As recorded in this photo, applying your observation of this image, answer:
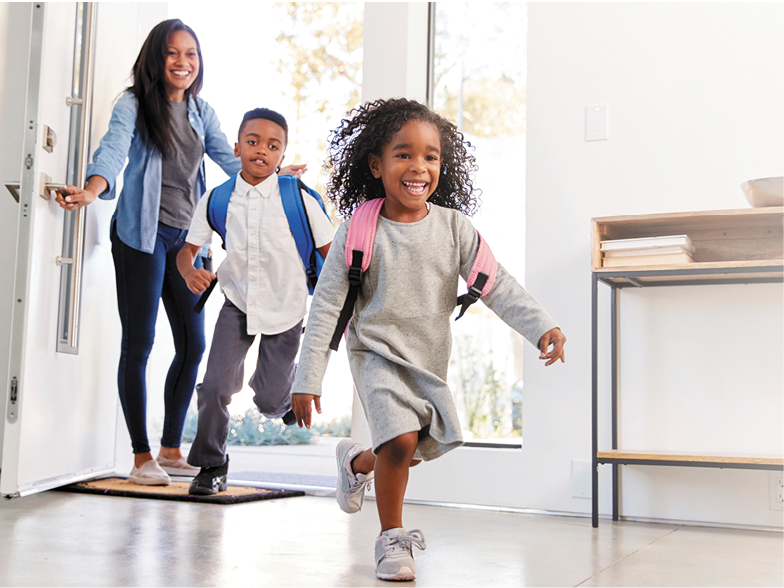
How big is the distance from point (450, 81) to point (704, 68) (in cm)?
97

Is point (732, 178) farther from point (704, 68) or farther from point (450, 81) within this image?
point (450, 81)

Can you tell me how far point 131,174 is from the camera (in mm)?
2637

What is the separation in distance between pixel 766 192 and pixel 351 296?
1.30m

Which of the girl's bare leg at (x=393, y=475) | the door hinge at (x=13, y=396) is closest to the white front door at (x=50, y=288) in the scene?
the door hinge at (x=13, y=396)

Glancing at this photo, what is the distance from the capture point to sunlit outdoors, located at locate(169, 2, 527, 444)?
109 inches

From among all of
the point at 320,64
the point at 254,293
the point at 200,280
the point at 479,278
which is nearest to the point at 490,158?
the point at 320,64

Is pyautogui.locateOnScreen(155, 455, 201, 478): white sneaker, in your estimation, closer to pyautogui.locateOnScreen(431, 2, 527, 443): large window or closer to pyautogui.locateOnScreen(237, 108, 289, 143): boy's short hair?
pyautogui.locateOnScreen(431, 2, 527, 443): large window

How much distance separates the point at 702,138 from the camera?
2.42 m

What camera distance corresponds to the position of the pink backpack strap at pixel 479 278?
63.7 inches

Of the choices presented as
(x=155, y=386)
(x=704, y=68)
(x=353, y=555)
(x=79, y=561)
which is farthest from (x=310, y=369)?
(x=155, y=386)

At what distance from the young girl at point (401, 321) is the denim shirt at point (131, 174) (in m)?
1.12

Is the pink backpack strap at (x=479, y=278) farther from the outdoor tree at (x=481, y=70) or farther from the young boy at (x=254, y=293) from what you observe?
the outdoor tree at (x=481, y=70)

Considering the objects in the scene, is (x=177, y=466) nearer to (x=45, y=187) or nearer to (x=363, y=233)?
(x=45, y=187)

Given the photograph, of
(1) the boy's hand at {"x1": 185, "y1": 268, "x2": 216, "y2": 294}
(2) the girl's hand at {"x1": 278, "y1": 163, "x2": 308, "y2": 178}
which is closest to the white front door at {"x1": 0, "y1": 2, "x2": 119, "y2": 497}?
(1) the boy's hand at {"x1": 185, "y1": 268, "x2": 216, "y2": 294}
